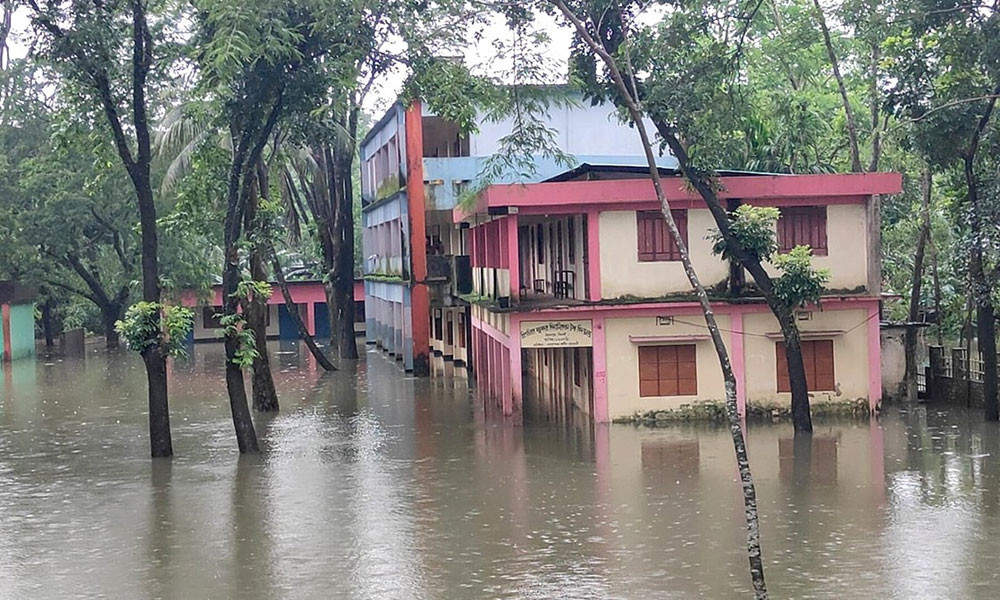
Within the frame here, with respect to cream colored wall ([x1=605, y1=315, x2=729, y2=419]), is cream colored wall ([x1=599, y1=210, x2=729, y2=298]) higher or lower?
higher

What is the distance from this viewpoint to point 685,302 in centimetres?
2394

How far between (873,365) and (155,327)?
1336cm

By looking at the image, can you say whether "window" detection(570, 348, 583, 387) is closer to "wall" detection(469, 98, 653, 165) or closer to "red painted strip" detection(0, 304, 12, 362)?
"wall" detection(469, 98, 653, 165)

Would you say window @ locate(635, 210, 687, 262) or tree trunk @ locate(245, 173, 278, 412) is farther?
tree trunk @ locate(245, 173, 278, 412)

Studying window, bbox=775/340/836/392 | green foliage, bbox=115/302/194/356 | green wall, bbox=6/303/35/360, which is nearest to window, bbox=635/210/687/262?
window, bbox=775/340/836/392

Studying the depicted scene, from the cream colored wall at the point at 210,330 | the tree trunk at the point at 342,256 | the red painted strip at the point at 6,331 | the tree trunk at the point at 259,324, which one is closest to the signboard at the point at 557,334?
the tree trunk at the point at 259,324

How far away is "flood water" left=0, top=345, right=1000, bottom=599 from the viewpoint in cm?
1320

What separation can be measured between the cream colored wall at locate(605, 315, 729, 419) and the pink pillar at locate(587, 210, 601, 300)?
0.64 meters

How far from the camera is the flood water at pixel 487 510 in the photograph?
43.3 ft

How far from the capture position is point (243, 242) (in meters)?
21.0

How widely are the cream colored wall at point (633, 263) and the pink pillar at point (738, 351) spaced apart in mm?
1041

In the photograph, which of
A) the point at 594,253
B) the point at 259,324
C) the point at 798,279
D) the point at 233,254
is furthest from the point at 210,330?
the point at 798,279

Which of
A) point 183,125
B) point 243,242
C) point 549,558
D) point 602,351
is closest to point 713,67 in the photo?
point 602,351

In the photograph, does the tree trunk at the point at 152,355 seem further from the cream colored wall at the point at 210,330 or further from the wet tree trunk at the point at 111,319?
the cream colored wall at the point at 210,330
